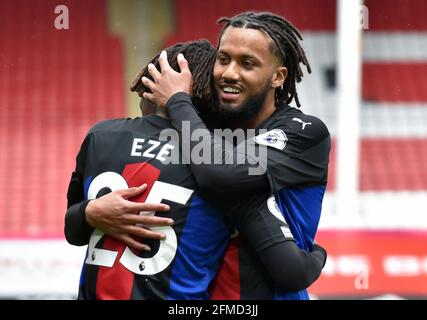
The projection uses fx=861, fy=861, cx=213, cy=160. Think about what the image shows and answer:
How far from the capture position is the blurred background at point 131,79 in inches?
377

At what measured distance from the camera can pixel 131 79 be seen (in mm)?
10578

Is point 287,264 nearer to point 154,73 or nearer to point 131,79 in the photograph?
point 154,73

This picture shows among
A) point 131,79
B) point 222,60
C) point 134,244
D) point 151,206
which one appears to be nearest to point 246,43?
point 222,60

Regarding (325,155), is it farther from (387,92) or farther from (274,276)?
(387,92)

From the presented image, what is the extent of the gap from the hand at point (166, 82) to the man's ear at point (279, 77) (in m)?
0.30

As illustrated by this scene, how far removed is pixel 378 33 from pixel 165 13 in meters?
2.72

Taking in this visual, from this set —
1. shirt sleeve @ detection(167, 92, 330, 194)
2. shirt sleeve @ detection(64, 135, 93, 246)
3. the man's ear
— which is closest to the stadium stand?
shirt sleeve @ detection(64, 135, 93, 246)

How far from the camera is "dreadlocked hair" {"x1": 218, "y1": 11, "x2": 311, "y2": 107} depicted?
9.14 feet

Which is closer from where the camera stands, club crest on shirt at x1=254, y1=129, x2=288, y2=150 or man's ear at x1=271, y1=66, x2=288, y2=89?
club crest on shirt at x1=254, y1=129, x2=288, y2=150

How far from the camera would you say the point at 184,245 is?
2.54 m

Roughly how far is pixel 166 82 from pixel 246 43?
0.28 meters

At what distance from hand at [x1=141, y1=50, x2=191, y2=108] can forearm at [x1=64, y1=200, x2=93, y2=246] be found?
40 cm

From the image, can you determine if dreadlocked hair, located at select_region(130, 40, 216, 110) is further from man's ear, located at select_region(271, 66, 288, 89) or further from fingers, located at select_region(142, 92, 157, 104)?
man's ear, located at select_region(271, 66, 288, 89)

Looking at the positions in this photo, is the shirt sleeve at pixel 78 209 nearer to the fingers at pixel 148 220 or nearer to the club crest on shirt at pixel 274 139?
the fingers at pixel 148 220
